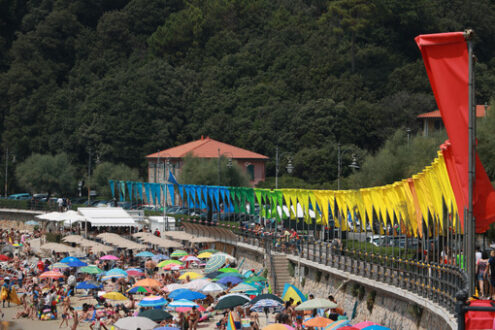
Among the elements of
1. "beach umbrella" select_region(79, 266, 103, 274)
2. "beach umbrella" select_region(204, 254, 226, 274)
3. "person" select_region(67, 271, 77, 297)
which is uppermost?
"beach umbrella" select_region(204, 254, 226, 274)

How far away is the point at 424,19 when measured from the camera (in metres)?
88.5

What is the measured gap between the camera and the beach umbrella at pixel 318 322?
71.9ft

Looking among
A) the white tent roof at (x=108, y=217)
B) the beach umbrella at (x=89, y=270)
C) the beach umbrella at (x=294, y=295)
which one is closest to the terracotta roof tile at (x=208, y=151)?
the white tent roof at (x=108, y=217)

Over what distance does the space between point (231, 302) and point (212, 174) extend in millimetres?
36320

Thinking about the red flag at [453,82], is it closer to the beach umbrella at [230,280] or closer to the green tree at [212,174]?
the beach umbrella at [230,280]

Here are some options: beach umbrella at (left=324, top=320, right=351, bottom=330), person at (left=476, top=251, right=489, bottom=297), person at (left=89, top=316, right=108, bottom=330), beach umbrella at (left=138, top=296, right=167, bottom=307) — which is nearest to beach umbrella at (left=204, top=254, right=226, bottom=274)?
beach umbrella at (left=138, top=296, right=167, bottom=307)

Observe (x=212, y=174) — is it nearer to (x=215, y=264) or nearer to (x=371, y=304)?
(x=215, y=264)

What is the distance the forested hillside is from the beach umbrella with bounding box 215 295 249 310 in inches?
1739

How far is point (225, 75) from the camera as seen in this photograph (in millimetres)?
92625

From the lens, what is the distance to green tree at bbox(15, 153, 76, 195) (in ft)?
241

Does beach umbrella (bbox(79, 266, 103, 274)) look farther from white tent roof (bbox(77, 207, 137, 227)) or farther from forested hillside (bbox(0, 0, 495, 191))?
forested hillside (bbox(0, 0, 495, 191))

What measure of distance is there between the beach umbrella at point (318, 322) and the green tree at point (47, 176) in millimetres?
54926

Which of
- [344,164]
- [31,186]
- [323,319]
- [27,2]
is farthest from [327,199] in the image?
[27,2]

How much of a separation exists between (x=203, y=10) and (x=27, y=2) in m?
25.2
